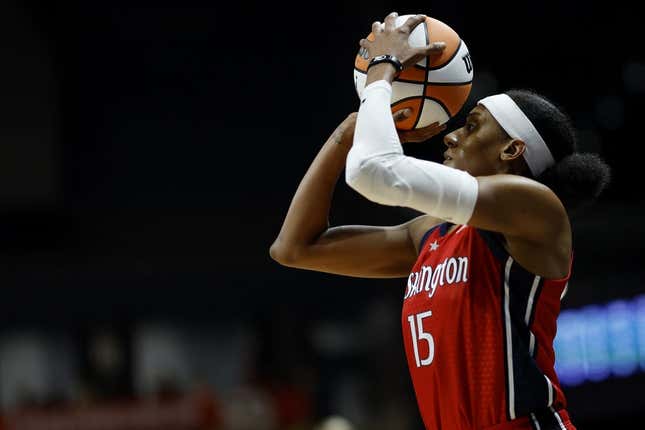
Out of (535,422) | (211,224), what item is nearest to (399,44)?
(535,422)

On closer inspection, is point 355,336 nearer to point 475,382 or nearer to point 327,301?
point 327,301

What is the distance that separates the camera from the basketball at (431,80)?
3.07m

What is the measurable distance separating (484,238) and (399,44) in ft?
1.92

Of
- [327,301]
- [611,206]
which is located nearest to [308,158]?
[327,301]

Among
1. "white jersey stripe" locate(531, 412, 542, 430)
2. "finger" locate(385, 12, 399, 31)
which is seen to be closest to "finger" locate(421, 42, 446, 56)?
"finger" locate(385, 12, 399, 31)

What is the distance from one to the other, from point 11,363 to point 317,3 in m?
4.01

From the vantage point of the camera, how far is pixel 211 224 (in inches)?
367

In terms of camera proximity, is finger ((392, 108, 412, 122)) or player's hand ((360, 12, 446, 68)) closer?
player's hand ((360, 12, 446, 68))

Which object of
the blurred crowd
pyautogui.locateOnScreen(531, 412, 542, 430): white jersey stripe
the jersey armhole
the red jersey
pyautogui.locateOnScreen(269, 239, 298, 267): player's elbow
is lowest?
the blurred crowd

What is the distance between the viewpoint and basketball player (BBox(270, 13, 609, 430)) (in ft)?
8.98

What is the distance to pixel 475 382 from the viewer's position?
2.86 metres

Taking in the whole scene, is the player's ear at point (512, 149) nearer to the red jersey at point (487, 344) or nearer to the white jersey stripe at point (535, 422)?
the red jersey at point (487, 344)

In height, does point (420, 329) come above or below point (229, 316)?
above

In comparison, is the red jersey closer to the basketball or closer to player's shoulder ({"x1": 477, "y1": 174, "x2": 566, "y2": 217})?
player's shoulder ({"x1": 477, "y1": 174, "x2": 566, "y2": 217})
